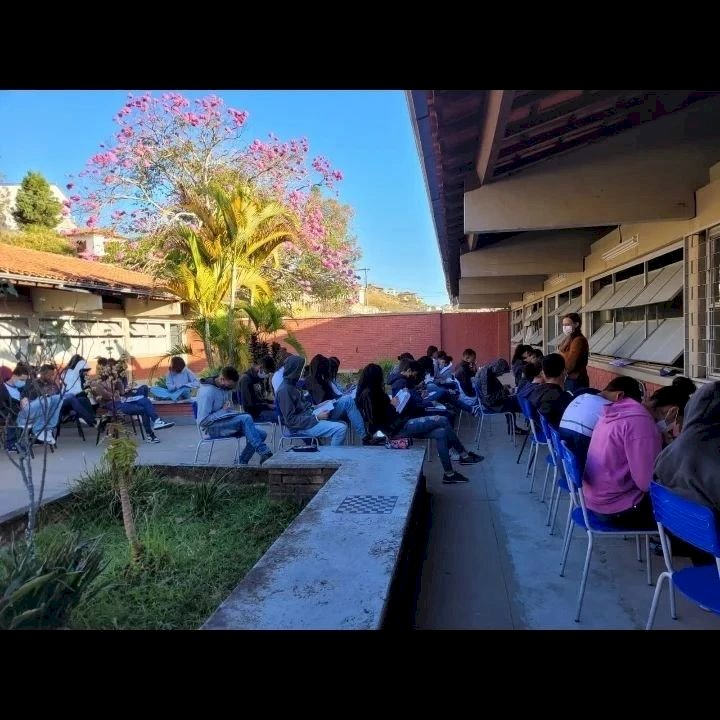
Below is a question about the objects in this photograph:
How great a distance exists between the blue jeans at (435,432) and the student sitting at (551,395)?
2.99 ft

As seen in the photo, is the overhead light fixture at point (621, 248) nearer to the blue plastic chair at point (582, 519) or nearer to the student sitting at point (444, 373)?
the student sitting at point (444, 373)

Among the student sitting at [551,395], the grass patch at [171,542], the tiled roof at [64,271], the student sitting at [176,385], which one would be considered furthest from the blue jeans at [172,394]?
the student sitting at [551,395]

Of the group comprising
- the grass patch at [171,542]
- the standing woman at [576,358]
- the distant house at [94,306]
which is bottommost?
the grass patch at [171,542]

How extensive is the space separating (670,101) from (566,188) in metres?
1.03

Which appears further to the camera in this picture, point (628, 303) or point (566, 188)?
point (628, 303)

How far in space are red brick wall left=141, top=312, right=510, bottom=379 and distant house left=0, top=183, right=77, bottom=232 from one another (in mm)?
12628

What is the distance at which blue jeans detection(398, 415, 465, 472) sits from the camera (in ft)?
18.2

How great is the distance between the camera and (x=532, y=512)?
4656mm

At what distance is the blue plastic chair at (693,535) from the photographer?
2084 mm
